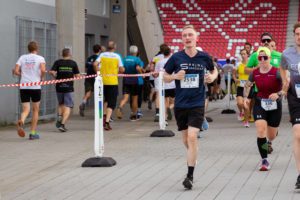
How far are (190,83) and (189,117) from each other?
41 centimetres

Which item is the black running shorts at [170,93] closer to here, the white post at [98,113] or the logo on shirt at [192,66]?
the white post at [98,113]

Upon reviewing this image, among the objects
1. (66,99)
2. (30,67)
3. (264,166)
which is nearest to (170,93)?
(66,99)

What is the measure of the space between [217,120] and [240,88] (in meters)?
1.90

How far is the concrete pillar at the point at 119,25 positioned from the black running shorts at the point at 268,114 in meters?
17.8

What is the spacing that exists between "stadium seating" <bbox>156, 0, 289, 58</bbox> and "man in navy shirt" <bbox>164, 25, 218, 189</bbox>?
33.0 m

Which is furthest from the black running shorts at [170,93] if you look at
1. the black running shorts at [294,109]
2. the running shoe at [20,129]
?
the black running shorts at [294,109]

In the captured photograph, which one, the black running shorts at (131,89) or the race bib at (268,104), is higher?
the race bib at (268,104)

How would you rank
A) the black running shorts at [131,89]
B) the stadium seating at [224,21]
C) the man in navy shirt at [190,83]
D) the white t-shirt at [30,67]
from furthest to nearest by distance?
the stadium seating at [224,21], the black running shorts at [131,89], the white t-shirt at [30,67], the man in navy shirt at [190,83]

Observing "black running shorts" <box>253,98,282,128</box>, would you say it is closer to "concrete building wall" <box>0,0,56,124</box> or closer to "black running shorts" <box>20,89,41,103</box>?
"black running shorts" <box>20,89,41,103</box>

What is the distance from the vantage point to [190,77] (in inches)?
393

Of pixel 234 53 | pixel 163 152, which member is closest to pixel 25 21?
pixel 163 152

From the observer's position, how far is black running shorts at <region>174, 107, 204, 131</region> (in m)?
9.96

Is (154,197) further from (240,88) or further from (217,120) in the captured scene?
(217,120)

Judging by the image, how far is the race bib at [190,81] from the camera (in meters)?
9.98
